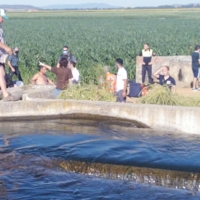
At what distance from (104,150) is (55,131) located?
174 cm

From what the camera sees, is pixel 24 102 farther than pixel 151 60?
No

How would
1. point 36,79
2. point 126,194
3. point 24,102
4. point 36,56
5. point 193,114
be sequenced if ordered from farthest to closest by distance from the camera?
1. point 36,56
2. point 36,79
3. point 24,102
4. point 193,114
5. point 126,194

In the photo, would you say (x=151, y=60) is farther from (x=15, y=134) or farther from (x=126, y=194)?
(x=126, y=194)

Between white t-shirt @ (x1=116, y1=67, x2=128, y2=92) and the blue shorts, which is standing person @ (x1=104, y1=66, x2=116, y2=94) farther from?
the blue shorts

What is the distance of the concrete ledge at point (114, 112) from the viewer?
42.9 ft

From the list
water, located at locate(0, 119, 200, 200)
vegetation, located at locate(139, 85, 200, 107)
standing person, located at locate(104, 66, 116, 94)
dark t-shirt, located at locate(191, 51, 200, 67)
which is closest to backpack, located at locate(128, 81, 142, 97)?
standing person, located at locate(104, 66, 116, 94)

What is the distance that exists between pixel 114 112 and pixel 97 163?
2872 mm

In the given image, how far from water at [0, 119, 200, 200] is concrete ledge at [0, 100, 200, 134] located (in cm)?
19

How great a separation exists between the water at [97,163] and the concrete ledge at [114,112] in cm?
19

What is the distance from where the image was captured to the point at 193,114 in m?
13.0

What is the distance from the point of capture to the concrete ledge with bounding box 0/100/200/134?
1307 centimetres

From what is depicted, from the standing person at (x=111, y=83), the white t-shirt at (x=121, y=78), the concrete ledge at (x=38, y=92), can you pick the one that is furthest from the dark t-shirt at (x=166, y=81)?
the concrete ledge at (x=38, y=92)

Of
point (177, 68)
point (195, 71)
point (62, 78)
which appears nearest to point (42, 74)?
point (62, 78)

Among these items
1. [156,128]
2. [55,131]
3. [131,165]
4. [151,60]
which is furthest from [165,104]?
[151,60]
